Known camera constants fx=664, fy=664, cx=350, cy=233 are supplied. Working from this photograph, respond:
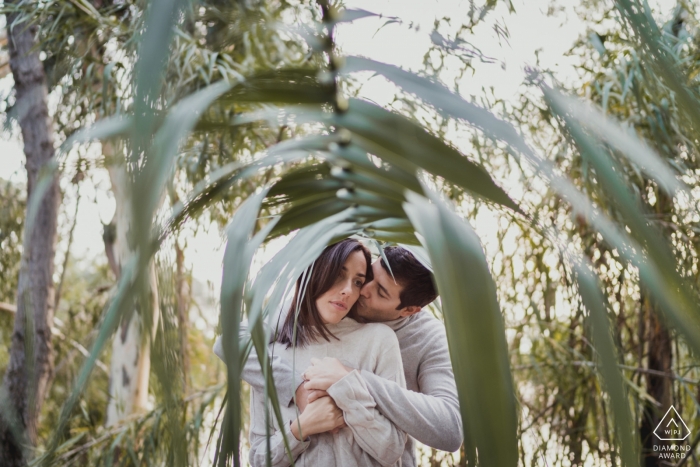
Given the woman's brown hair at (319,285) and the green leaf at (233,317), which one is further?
the woman's brown hair at (319,285)

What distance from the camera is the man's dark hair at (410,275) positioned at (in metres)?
0.67

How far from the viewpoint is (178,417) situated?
0.45 feet

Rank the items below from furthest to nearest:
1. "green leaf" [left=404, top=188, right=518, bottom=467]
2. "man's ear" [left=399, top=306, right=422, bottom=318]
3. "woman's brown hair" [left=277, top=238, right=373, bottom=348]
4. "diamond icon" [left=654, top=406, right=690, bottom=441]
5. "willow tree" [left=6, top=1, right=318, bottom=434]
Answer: "diamond icon" [left=654, top=406, right=690, bottom=441], "man's ear" [left=399, top=306, right=422, bottom=318], "woman's brown hair" [left=277, top=238, right=373, bottom=348], "willow tree" [left=6, top=1, right=318, bottom=434], "green leaf" [left=404, top=188, right=518, bottom=467]

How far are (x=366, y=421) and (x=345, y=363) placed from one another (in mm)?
81

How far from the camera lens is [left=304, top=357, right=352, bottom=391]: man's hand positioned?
63 cm

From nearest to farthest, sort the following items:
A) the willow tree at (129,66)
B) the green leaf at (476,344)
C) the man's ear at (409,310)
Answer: the green leaf at (476,344) < the willow tree at (129,66) < the man's ear at (409,310)

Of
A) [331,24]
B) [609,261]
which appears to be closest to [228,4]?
[331,24]

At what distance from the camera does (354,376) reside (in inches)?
24.9

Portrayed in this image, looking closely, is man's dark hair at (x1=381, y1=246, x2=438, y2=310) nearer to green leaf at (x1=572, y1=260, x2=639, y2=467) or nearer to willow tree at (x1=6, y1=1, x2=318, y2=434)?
willow tree at (x1=6, y1=1, x2=318, y2=434)

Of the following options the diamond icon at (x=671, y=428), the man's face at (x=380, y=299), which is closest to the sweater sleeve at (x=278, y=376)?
the man's face at (x=380, y=299)

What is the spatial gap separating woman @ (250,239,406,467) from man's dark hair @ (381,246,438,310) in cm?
3

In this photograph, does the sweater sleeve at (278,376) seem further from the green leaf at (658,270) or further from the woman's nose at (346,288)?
the green leaf at (658,270)

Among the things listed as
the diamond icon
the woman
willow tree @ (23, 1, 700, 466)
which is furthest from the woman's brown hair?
the diamond icon

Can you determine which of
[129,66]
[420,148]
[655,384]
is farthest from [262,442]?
[655,384]
